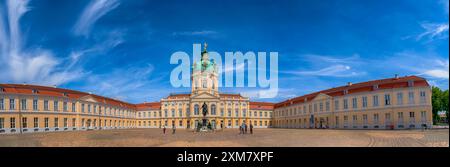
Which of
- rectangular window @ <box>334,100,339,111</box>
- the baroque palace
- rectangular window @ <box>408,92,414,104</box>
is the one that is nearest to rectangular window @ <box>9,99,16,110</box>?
the baroque palace

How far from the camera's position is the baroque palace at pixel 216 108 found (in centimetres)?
3816

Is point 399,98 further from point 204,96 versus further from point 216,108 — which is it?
point 204,96

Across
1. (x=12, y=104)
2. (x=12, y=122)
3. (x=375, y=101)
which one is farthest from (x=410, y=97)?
(x=12, y=104)

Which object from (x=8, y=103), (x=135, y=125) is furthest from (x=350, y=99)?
(x=135, y=125)

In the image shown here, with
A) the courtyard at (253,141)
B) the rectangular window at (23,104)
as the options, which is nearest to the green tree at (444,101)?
the courtyard at (253,141)

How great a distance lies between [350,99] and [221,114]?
34.8m

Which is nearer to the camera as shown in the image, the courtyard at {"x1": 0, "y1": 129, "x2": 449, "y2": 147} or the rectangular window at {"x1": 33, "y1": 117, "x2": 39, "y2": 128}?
the courtyard at {"x1": 0, "y1": 129, "x2": 449, "y2": 147}

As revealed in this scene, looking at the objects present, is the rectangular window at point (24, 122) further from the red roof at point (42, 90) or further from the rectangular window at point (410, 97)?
the rectangular window at point (410, 97)

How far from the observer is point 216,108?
7294cm

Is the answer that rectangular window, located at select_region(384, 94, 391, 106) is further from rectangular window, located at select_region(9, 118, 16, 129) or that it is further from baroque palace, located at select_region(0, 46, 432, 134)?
rectangular window, located at select_region(9, 118, 16, 129)

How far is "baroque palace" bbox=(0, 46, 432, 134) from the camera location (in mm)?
38156

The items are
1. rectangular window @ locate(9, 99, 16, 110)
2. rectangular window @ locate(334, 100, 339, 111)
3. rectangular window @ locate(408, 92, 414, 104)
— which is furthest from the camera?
rectangular window @ locate(334, 100, 339, 111)

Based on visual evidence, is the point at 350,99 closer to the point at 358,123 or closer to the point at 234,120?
the point at 358,123

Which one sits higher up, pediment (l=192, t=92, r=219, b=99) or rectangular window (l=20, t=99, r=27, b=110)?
pediment (l=192, t=92, r=219, b=99)
